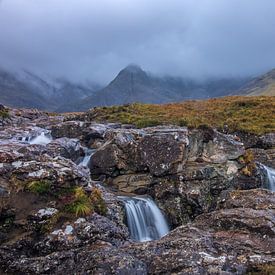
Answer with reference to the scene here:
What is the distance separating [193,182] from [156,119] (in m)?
28.9

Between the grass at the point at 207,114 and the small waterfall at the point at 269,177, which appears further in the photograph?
the grass at the point at 207,114

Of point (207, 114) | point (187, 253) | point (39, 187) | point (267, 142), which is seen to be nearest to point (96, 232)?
point (39, 187)

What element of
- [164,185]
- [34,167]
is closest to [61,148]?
[164,185]

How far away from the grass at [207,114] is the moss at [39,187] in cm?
3434

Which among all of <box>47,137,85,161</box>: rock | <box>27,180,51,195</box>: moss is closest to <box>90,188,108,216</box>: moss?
<box>27,180,51,195</box>: moss

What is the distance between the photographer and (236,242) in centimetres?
1510

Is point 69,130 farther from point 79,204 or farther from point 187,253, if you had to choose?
point 187,253

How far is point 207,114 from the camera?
65.7 metres

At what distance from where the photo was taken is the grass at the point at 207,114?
5391 centimetres

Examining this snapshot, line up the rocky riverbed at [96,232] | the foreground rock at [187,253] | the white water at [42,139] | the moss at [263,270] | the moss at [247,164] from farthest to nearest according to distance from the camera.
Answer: the white water at [42,139] < the moss at [247,164] < the rocky riverbed at [96,232] < the foreground rock at [187,253] < the moss at [263,270]

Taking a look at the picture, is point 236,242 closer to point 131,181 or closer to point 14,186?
point 14,186

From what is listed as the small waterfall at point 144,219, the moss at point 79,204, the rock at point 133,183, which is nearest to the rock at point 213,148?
the rock at point 133,183

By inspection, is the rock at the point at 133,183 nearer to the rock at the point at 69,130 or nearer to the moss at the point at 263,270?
the rock at the point at 69,130

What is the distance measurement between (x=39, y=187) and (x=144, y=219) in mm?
10431
